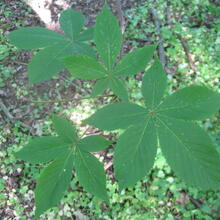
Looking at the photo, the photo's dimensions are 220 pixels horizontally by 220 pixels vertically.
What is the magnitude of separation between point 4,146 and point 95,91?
2.26 metres

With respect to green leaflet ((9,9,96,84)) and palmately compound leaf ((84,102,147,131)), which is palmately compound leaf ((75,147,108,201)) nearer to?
palmately compound leaf ((84,102,147,131))

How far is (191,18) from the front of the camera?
4.00 m

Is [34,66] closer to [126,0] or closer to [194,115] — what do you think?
[194,115]

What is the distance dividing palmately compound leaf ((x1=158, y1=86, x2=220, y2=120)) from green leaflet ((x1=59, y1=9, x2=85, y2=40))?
61 centimetres

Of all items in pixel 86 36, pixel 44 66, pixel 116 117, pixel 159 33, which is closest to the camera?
pixel 116 117

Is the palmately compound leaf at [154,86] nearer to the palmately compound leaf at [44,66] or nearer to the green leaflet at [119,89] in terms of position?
the green leaflet at [119,89]

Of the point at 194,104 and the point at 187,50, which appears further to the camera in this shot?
the point at 187,50

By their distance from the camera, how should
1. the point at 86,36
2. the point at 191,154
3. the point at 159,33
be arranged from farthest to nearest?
the point at 159,33 → the point at 86,36 → the point at 191,154

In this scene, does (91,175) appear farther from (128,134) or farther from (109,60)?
(109,60)

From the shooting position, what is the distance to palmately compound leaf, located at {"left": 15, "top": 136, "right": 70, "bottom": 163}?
1.03 m

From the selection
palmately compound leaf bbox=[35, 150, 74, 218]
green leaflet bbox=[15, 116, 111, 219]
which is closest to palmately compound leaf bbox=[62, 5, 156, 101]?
green leaflet bbox=[15, 116, 111, 219]

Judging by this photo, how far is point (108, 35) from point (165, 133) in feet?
1.48

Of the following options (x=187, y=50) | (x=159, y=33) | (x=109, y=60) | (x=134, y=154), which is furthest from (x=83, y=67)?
(x=159, y=33)

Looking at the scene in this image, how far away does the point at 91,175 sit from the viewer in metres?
0.97
